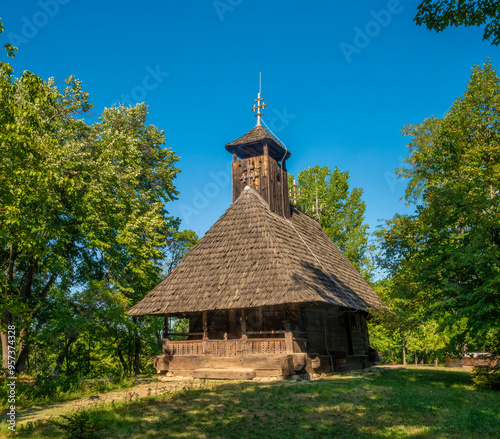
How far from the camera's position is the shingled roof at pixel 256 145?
21.0 m

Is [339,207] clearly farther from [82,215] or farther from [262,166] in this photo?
[82,215]

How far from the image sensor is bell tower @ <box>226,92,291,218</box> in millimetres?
20672

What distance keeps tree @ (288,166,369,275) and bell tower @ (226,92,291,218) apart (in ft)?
38.4

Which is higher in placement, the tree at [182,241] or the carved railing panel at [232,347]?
the tree at [182,241]

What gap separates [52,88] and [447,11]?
61.0ft

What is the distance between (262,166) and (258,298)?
8565 millimetres

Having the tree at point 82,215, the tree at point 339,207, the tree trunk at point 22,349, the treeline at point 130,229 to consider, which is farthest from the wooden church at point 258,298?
the tree at point 339,207

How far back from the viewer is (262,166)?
2078 centimetres

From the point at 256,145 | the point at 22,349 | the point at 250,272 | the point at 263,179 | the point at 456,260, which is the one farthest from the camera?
the point at 256,145

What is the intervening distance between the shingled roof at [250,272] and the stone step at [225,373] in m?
2.12

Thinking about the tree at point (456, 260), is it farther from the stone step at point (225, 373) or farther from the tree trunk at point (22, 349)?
the tree trunk at point (22, 349)

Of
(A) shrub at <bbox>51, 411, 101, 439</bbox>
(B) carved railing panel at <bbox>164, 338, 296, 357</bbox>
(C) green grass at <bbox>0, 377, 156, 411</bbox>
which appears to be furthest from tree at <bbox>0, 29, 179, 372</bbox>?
(A) shrub at <bbox>51, 411, 101, 439</bbox>

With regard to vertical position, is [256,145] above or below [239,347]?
above

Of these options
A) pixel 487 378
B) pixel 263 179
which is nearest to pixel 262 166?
pixel 263 179
